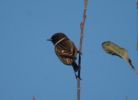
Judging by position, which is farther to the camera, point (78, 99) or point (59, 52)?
point (59, 52)

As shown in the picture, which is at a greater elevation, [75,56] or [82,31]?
[82,31]

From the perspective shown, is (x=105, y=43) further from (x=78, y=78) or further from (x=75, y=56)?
(x=75, y=56)

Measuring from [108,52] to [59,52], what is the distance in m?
0.60

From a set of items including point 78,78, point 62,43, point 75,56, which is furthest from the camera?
point 62,43

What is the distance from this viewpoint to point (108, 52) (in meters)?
0.76

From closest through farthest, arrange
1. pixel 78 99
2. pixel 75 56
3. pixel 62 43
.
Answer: pixel 78 99
pixel 75 56
pixel 62 43

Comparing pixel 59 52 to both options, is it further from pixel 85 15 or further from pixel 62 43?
pixel 85 15

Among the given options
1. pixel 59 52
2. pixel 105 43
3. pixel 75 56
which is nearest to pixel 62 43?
pixel 59 52

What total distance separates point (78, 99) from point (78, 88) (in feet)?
0.28

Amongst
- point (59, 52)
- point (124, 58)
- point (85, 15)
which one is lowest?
point (59, 52)

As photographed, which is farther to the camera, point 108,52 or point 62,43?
point 62,43

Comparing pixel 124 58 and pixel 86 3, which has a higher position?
pixel 86 3

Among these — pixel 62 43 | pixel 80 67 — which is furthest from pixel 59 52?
pixel 80 67

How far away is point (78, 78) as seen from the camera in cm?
78
